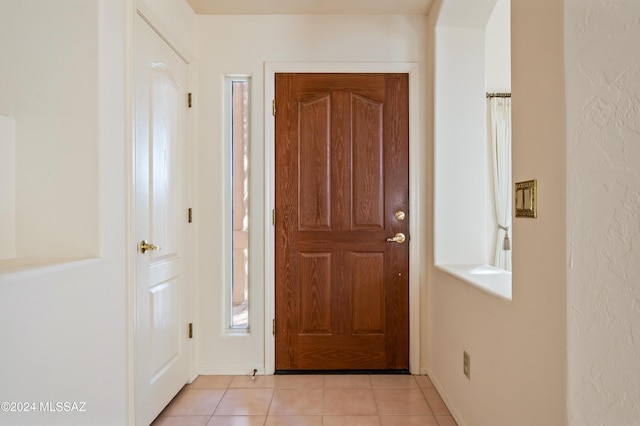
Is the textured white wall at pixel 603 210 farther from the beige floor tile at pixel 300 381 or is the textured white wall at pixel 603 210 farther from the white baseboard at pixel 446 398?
the beige floor tile at pixel 300 381

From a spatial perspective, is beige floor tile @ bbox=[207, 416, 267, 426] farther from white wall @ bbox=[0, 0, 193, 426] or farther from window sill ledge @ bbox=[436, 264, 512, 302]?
window sill ledge @ bbox=[436, 264, 512, 302]

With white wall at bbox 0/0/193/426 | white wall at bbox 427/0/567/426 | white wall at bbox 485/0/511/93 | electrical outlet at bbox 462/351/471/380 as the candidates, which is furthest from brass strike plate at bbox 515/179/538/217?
white wall at bbox 485/0/511/93

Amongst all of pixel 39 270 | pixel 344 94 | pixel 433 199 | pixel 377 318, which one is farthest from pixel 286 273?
pixel 39 270

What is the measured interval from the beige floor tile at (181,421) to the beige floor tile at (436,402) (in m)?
1.25

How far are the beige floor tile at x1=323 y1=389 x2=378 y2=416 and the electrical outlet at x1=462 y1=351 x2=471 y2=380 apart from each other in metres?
0.55

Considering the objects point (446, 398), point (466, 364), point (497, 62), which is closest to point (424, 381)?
point (446, 398)

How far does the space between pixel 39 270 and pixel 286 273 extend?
1542 mm

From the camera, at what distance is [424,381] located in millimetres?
2445

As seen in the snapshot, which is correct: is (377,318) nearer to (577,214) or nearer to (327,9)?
(577,214)

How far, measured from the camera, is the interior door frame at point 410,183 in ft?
8.34

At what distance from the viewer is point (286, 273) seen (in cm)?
256

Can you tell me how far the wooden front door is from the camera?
2.55 m

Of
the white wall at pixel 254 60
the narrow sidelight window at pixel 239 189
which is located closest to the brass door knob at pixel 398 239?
the white wall at pixel 254 60

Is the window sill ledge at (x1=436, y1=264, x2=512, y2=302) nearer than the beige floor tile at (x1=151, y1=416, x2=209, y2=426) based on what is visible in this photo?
Yes
